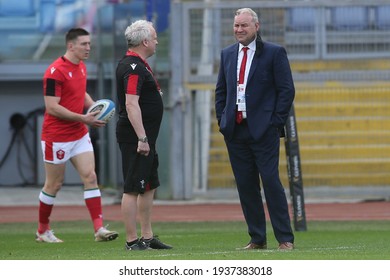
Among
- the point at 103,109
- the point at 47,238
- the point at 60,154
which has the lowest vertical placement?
the point at 47,238

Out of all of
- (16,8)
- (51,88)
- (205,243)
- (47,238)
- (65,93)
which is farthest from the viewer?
(16,8)

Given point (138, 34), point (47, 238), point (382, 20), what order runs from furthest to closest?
1. point (382, 20)
2. point (47, 238)
3. point (138, 34)

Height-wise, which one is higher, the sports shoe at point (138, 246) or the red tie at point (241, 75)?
the red tie at point (241, 75)

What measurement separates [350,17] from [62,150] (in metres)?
9.92

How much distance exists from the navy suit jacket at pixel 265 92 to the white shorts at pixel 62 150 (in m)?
2.75

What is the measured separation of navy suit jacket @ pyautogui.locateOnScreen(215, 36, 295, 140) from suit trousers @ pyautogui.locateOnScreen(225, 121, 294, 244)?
0.09 m

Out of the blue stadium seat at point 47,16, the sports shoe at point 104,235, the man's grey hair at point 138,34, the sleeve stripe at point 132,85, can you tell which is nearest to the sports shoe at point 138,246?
the sleeve stripe at point 132,85

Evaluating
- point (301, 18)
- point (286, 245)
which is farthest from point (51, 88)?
point (301, 18)

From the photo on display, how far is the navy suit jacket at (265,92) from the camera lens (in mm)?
10414

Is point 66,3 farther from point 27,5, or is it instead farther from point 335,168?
point 335,168

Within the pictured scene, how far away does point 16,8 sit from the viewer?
23688 mm

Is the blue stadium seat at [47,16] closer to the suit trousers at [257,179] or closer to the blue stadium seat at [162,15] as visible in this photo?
the blue stadium seat at [162,15]

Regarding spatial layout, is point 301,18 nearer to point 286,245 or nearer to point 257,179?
point 257,179
